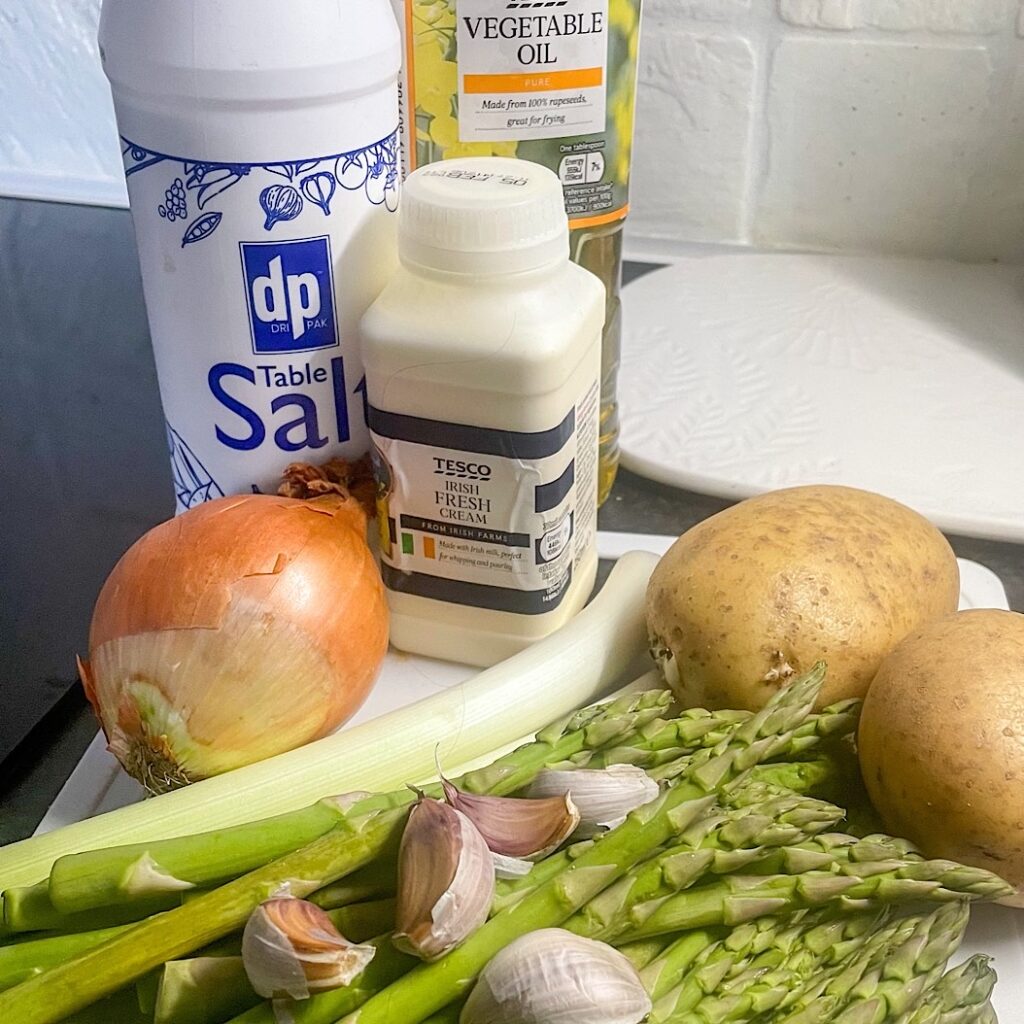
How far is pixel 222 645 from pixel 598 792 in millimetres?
216

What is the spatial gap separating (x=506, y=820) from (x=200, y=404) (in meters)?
0.34

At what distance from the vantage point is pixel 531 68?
0.70m

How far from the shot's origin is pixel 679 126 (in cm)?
122

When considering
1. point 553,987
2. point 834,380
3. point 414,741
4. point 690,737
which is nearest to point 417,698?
point 414,741

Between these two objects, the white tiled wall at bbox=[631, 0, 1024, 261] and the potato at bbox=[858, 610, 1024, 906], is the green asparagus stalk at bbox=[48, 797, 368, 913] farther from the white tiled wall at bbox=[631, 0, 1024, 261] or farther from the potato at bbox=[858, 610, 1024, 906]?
the white tiled wall at bbox=[631, 0, 1024, 261]

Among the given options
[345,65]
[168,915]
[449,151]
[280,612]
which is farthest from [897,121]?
[168,915]

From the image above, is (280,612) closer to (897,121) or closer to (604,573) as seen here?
(604,573)

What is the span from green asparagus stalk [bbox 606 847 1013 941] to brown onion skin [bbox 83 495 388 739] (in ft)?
0.78

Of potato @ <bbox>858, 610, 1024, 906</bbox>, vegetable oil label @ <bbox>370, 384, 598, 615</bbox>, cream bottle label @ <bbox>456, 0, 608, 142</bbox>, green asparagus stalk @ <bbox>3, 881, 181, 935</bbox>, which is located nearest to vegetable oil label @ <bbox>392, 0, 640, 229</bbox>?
cream bottle label @ <bbox>456, 0, 608, 142</bbox>

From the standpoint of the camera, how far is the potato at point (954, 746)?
545 mm

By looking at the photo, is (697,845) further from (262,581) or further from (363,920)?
(262,581)

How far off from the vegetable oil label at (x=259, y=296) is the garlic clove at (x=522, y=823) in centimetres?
29

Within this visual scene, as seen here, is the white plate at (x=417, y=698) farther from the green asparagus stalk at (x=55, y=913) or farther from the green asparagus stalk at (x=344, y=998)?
the green asparagus stalk at (x=344, y=998)

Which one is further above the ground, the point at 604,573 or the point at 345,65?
the point at 345,65
